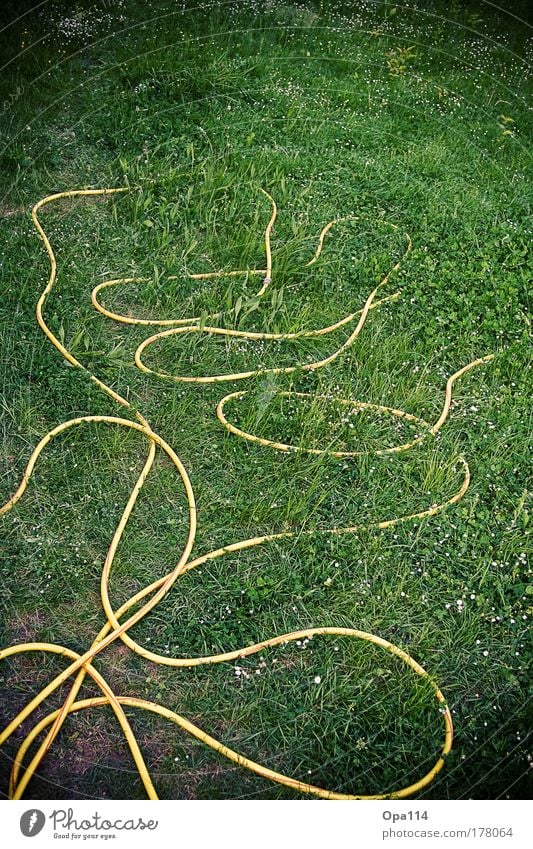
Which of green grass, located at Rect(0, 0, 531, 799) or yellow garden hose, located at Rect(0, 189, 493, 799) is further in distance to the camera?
green grass, located at Rect(0, 0, 531, 799)

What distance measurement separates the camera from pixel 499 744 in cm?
216

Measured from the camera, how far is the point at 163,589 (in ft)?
7.98

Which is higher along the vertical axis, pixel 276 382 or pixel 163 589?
pixel 276 382

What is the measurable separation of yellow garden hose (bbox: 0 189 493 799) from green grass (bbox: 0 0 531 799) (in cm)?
4

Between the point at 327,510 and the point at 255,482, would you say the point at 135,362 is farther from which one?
the point at 327,510

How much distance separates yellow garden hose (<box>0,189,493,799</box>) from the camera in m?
2.11

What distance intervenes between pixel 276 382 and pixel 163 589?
99 cm

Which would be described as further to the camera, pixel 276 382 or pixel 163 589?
pixel 276 382

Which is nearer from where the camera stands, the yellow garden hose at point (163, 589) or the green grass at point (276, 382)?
the yellow garden hose at point (163, 589)

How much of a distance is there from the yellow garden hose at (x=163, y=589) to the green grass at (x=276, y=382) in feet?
0.12

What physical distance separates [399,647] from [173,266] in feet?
6.51

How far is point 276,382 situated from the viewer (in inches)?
120

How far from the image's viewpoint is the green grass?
2.23 m

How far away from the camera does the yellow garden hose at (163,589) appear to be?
2.11m
